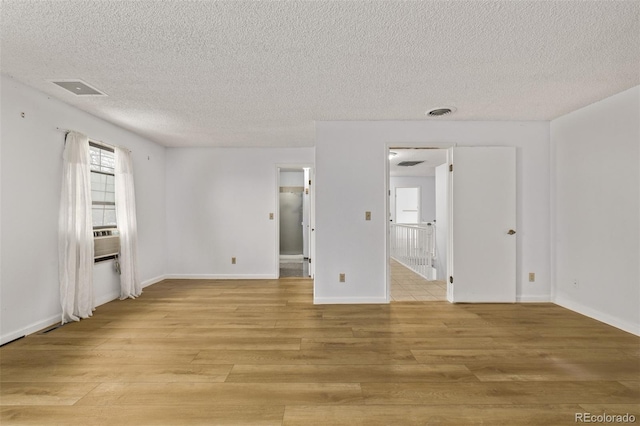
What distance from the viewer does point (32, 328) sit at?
9.30 ft

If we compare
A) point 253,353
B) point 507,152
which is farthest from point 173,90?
point 507,152

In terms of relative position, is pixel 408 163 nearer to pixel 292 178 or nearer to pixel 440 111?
pixel 292 178

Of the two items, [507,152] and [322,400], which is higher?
[507,152]

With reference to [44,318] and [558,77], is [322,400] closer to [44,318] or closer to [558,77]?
[44,318]

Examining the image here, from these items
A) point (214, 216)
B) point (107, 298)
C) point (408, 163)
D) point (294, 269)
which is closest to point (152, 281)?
point (107, 298)

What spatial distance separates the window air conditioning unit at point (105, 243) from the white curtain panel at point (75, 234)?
339 mm

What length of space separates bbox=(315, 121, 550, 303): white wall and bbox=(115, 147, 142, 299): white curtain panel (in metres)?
2.66

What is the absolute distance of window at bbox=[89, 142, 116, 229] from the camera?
3781 mm

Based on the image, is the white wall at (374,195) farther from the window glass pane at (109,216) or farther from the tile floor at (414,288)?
the window glass pane at (109,216)

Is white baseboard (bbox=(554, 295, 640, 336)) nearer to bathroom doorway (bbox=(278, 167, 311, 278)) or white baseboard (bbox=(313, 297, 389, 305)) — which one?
white baseboard (bbox=(313, 297, 389, 305))

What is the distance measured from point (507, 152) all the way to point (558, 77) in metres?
1.27

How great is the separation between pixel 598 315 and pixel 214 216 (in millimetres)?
5589

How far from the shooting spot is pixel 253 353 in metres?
2.43

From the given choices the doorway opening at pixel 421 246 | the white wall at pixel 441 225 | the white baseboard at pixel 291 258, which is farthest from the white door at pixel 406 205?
the white wall at pixel 441 225
